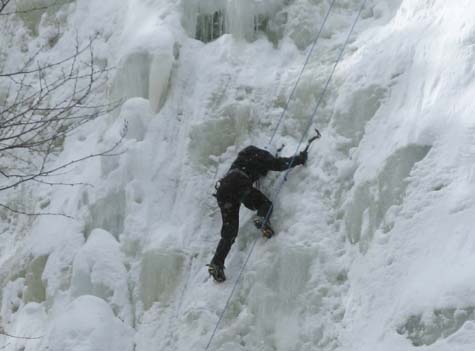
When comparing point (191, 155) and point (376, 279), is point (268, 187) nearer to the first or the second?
point (191, 155)

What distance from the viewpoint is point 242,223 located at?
7.79 m

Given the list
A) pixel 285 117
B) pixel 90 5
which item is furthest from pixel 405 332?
pixel 90 5

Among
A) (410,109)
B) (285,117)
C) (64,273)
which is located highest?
(410,109)

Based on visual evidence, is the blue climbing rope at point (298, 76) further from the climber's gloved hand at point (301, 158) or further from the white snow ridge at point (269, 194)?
the climber's gloved hand at point (301, 158)

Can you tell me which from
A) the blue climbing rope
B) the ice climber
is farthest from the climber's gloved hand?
the blue climbing rope

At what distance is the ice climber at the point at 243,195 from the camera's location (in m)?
7.35

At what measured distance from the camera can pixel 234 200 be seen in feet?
24.5

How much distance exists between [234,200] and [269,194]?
0.49 meters

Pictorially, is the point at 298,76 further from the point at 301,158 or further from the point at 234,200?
the point at 234,200

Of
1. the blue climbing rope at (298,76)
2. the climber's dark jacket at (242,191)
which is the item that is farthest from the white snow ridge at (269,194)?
the climber's dark jacket at (242,191)

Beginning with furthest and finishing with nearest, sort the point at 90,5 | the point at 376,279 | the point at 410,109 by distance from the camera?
the point at 90,5
the point at 410,109
the point at 376,279

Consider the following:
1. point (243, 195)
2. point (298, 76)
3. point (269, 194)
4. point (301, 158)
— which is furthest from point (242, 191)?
point (298, 76)

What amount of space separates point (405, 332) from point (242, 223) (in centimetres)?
257

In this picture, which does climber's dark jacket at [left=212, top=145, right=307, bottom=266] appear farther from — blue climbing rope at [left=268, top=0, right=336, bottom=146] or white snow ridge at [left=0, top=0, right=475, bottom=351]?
blue climbing rope at [left=268, top=0, right=336, bottom=146]
